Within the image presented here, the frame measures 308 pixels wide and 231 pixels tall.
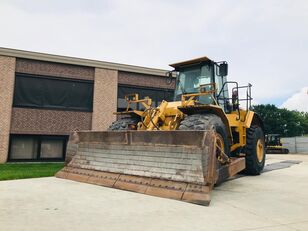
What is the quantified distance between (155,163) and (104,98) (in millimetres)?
10759

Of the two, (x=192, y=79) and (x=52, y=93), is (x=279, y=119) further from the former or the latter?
(x=192, y=79)

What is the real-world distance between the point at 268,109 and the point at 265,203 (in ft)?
179

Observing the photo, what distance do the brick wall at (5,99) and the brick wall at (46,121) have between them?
297mm

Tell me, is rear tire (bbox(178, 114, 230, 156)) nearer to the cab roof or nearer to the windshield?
the windshield

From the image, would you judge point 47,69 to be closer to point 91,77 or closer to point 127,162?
point 91,77

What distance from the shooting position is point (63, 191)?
17.7 ft

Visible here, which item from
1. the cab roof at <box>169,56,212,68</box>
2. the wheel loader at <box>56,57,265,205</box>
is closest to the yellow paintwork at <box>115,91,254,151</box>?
the wheel loader at <box>56,57,265,205</box>

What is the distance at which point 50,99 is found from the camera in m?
14.4

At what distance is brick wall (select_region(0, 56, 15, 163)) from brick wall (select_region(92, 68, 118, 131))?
3937mm

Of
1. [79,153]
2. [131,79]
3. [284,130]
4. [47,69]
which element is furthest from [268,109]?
[79,153]

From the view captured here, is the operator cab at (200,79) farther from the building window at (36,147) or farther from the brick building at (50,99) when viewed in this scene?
→ the building window at (36,147)

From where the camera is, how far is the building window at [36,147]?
14062mm

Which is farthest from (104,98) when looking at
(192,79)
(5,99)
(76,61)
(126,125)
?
(192,79)

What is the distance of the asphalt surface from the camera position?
334 cm
